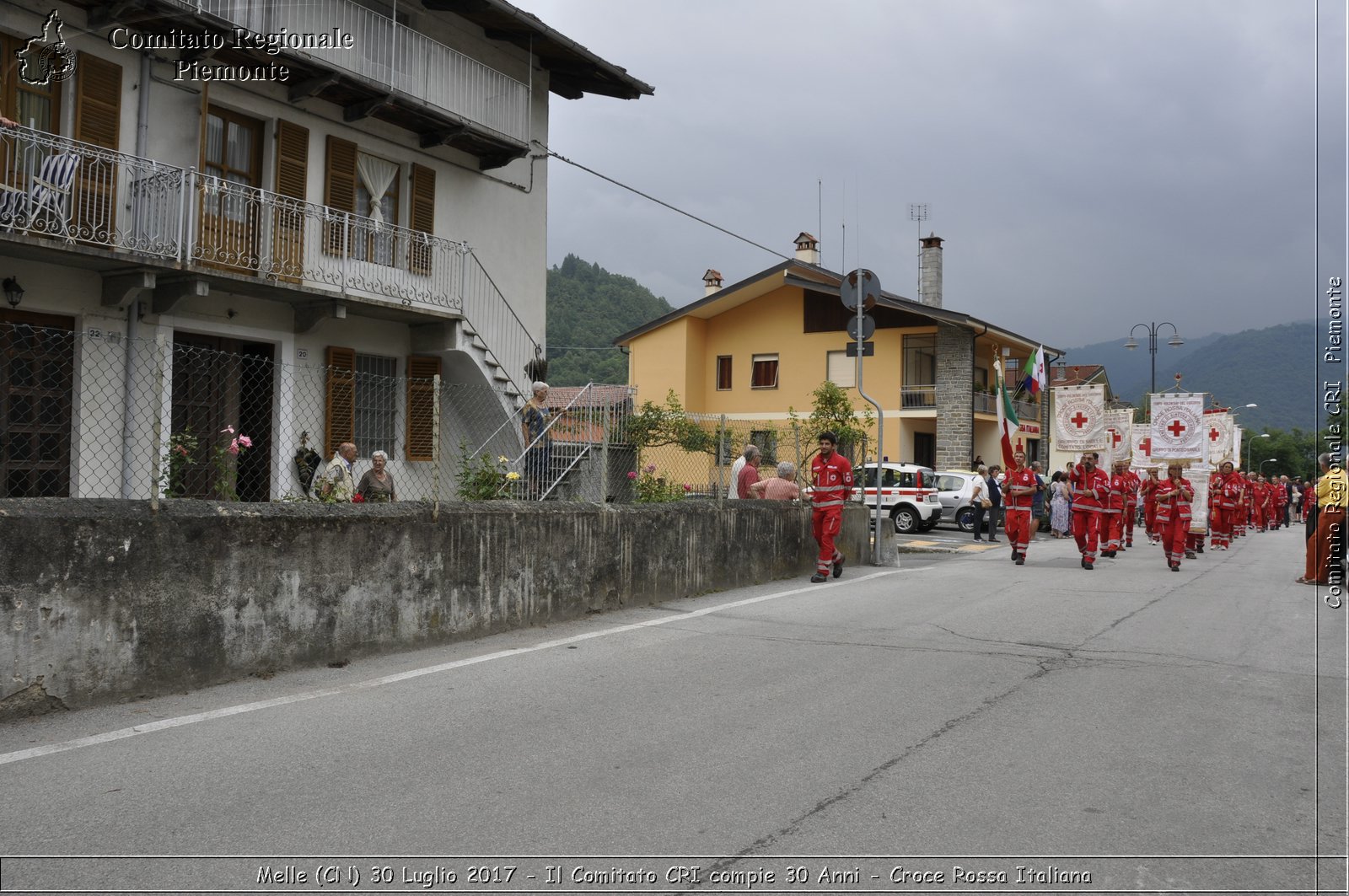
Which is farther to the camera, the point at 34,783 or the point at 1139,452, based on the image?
the point at 1139,452

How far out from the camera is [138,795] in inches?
176

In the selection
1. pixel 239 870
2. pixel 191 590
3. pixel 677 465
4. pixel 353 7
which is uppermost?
pixel 353 7

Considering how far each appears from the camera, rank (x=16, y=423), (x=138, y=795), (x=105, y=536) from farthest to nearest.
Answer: (x=16, y=423) → (x=105, y=536) → (x=138, y=795)

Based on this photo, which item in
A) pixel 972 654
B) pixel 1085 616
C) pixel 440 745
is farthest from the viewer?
pixel 1085 616

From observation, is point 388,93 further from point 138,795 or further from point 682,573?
point 138,795

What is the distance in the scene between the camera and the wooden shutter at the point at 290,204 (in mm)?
14430

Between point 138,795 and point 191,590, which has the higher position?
point 191,590

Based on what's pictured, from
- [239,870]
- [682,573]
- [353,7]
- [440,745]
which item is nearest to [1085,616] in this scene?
[682,573]

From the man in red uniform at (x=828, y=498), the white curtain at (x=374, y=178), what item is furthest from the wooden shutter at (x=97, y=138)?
the man in red uniform at (x=828, y=498)

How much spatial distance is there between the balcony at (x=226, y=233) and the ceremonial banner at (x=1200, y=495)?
14989mm

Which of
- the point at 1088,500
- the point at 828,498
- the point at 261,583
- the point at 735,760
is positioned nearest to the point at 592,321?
the point at 1088,500

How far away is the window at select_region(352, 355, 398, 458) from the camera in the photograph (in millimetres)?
16141

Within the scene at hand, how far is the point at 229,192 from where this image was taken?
1377cm

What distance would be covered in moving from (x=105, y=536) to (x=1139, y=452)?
33703 mm
